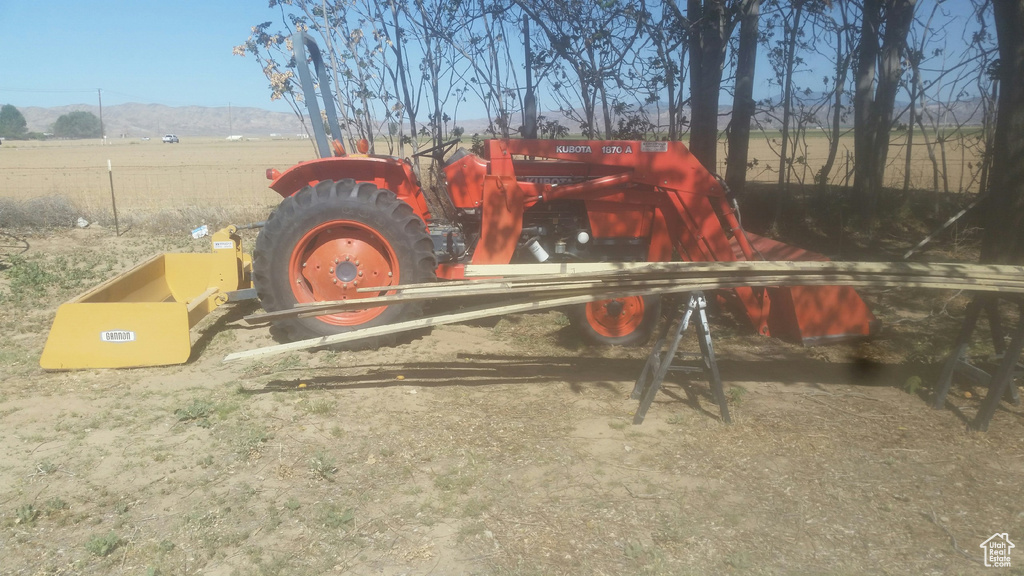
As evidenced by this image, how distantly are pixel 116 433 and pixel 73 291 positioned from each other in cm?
381

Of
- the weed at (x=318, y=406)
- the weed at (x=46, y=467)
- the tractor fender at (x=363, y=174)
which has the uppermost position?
the tractor fender at (x=363, y=174)

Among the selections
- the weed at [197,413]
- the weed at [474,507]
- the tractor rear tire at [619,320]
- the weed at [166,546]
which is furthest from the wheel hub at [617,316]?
the weed at [166,546]

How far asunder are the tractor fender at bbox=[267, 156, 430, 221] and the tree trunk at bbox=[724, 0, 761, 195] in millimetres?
4780

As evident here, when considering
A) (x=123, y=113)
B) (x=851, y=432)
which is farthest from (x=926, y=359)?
(x=123, y=113)

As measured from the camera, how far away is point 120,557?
2.74 m

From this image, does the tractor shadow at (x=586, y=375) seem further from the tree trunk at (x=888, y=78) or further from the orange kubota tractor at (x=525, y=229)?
the tree trunk at (x=888, y=78)

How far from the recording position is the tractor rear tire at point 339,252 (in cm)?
511

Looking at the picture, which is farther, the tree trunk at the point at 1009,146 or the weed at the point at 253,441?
the tree trunk at the point at 1009,146

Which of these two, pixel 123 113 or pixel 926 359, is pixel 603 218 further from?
pixel 123 113

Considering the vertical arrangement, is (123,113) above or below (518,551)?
above

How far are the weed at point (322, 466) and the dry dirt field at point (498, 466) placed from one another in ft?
0.05

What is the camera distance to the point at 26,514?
299 centimetres

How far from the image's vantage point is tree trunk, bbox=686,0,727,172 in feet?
25.5

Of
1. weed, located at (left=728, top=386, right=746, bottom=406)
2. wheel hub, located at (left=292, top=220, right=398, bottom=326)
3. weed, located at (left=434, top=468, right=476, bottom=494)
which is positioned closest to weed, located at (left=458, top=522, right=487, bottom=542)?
weed, located at (left=434, top=468, right=476, bottom=494)
